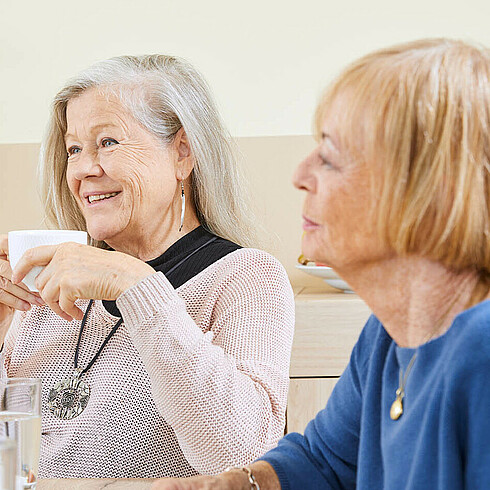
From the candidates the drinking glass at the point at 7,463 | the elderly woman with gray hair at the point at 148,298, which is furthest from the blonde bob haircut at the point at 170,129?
the drinking glass at the point at 7,463

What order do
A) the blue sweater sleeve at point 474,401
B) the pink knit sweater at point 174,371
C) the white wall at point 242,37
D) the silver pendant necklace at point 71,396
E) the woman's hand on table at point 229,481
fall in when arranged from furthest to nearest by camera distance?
the white wall at point 242,37, the silver pendant necklace at point 71,396, the pink knit sweater at point 174,371, the woman's hand on table at point 229,481, the blue sweater sleeve at point 474,401

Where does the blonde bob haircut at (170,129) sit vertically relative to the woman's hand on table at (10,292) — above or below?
above

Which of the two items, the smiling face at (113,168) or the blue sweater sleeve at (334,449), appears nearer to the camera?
the blue sweater sleeve at (334,449)

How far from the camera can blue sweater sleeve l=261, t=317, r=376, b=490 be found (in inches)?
35.1

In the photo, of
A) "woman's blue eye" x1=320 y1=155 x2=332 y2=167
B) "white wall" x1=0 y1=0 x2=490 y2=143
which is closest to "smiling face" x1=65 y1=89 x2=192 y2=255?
"woman's blue eye" x1=320 y1=155 x2=332 y2=167

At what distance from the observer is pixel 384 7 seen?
2.57 meters

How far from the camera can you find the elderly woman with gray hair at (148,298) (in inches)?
45.2

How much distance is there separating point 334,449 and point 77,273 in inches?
19.8

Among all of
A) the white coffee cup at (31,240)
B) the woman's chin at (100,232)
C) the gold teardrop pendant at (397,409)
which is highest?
the gold teardrop pendant at (397,409)

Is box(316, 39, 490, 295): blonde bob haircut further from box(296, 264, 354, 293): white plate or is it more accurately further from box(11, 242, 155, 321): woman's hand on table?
box(296, 264, 354, 293): white plate

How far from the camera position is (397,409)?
2.41 ft

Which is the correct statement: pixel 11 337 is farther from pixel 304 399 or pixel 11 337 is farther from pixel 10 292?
pixel 304 399

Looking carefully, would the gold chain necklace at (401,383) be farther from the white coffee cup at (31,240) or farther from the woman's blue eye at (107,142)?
the woman's blue eye at (107,142)

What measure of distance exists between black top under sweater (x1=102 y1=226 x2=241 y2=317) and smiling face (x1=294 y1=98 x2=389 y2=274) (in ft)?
2.37
